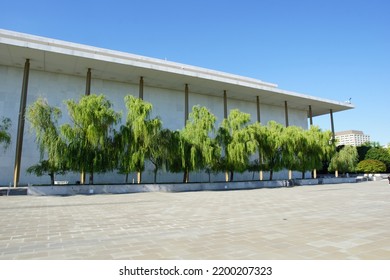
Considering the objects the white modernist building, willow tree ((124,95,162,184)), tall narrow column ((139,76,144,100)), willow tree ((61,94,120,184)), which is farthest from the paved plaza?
tall narrow column ((139,76,144,100))

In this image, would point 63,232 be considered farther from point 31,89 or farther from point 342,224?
point 31,89

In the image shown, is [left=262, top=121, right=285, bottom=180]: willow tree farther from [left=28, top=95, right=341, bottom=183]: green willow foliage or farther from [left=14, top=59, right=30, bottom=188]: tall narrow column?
[left=14, top=59, right=30, bottom=188]: tall narrow column

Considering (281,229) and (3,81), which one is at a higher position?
(3,81)

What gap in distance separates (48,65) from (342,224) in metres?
21.0

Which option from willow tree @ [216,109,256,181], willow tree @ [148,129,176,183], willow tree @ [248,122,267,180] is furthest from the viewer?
willow tree @ [248,122,267,180]

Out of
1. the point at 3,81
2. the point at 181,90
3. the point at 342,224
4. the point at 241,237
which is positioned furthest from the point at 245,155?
the point at 3,81

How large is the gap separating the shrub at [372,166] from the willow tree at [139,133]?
2771 centimetres

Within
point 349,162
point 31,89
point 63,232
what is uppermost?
point 31,89

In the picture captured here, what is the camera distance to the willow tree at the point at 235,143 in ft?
63.4

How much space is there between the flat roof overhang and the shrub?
26.5 ft

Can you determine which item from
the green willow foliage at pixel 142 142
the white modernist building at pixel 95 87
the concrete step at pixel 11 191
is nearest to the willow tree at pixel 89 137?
the green willow foliage at pixel 142 142

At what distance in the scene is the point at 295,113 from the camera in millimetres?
33438

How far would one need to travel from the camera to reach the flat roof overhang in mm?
18625

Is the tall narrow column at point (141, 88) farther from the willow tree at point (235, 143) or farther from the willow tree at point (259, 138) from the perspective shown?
the willow tree at point (259, 138)
